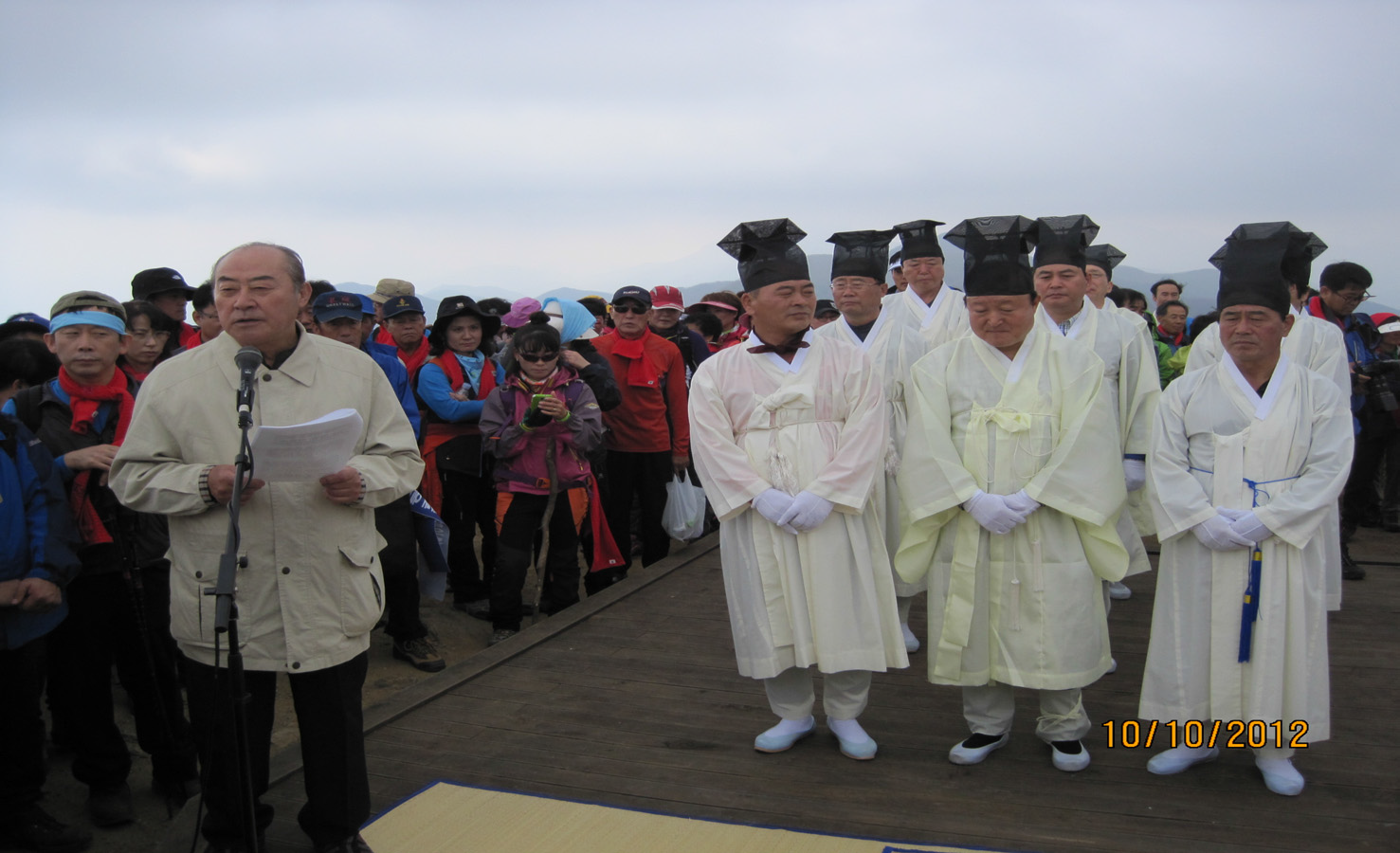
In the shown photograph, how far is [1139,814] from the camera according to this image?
3268 millimetres

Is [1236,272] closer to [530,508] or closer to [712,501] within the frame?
[712,501]

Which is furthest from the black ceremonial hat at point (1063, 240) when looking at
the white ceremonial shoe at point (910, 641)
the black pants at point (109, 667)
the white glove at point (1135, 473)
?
the black pants at point (109, 667)

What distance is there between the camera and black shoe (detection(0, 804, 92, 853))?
3518mm

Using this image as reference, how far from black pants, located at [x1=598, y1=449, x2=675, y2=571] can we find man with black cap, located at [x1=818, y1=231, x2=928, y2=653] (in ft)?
6.75

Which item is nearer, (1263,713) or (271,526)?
(271,526)

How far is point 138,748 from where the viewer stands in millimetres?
5023

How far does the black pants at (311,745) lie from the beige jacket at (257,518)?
110 millimetres

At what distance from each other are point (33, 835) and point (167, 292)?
9.95 feet

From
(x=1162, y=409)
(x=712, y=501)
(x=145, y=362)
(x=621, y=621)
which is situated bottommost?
(x=621, y=621)

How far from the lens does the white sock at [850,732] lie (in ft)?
12.5

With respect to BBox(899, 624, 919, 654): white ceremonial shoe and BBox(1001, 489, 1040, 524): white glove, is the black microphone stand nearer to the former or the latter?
BBox(1001, 489, 1040, 524): white glove

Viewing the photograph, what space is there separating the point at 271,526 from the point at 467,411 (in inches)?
128

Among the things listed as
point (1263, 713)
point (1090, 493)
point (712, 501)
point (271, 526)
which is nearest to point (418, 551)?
point (712, 501)

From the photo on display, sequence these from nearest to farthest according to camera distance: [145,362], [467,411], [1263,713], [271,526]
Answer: [271,526] → [1263,713] → [145,362] → [467,411]
